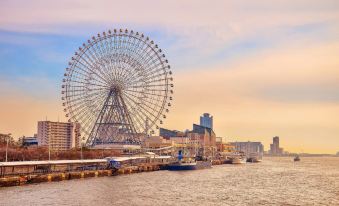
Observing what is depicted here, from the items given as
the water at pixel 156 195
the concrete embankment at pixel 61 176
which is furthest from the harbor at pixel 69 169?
the water at pixel 156 195

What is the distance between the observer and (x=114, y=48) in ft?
407

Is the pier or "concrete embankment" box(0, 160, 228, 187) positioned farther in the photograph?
the pier

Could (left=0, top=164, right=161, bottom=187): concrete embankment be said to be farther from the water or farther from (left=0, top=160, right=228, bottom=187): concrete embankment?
the water

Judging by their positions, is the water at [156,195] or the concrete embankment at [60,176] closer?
the water at [156,195]

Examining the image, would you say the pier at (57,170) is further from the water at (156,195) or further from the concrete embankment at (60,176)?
the water at (156,195)

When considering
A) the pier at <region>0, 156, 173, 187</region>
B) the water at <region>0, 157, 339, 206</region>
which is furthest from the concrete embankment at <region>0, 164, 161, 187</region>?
the water at <region>0, 157, 339, 206</region>

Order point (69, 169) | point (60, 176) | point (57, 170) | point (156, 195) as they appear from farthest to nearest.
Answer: point (69, 169) → point (57, 170) → point (60, 176) → point (156, 195)

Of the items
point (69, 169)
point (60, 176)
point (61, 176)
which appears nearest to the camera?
point (60, 176)

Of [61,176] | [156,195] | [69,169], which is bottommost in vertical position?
[156,195]

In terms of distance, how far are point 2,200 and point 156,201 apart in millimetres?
19088

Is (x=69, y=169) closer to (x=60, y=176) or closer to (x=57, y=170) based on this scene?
(x=57, y=170)

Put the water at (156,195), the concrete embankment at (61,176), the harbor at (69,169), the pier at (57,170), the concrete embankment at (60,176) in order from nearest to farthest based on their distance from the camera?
the water at (156,195) → the concrete embankment at (61,176) → the concrete embankment at (60,176) → the pier at (57,170) → the harbor at (69,169)

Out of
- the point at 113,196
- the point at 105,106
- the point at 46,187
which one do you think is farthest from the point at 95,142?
the point at 113,196

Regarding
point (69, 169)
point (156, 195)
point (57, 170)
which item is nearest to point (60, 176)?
point (57, 170)
